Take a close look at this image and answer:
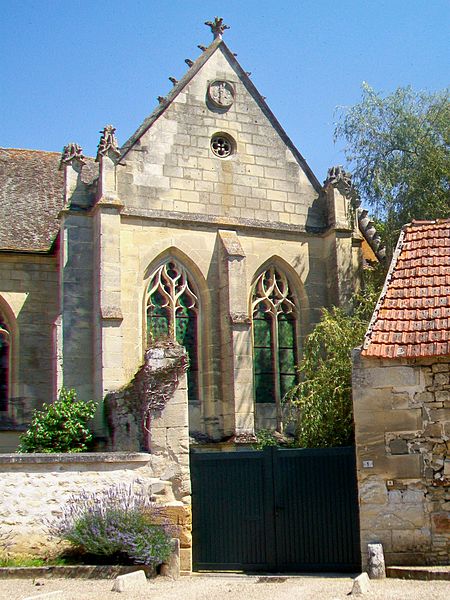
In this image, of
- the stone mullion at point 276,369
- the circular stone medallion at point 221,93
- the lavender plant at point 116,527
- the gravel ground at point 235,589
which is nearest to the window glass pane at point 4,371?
the stone mullion at point 276,369

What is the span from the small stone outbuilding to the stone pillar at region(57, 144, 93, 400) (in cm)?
814

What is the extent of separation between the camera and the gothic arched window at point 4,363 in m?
20.5

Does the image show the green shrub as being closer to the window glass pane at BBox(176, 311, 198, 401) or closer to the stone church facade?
the stone church facade

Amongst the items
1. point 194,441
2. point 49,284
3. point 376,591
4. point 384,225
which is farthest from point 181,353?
point 384,225

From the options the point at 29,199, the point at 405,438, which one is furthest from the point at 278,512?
the point at 29,199

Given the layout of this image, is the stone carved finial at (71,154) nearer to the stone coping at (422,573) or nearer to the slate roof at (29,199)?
the slate roof at (29,199)

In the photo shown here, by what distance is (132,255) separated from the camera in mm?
19234

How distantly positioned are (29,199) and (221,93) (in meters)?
6.00

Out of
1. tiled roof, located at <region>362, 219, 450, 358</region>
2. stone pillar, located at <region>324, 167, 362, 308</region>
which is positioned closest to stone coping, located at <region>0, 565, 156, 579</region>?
tiled roof, located at <region>362, 219, 450, 358</region>

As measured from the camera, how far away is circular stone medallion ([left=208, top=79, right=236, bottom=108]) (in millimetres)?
20891

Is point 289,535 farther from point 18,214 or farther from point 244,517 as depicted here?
point 18,214

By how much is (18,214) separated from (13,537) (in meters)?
12.1

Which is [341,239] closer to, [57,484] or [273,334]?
[273,334]

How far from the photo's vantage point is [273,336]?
20.5m
